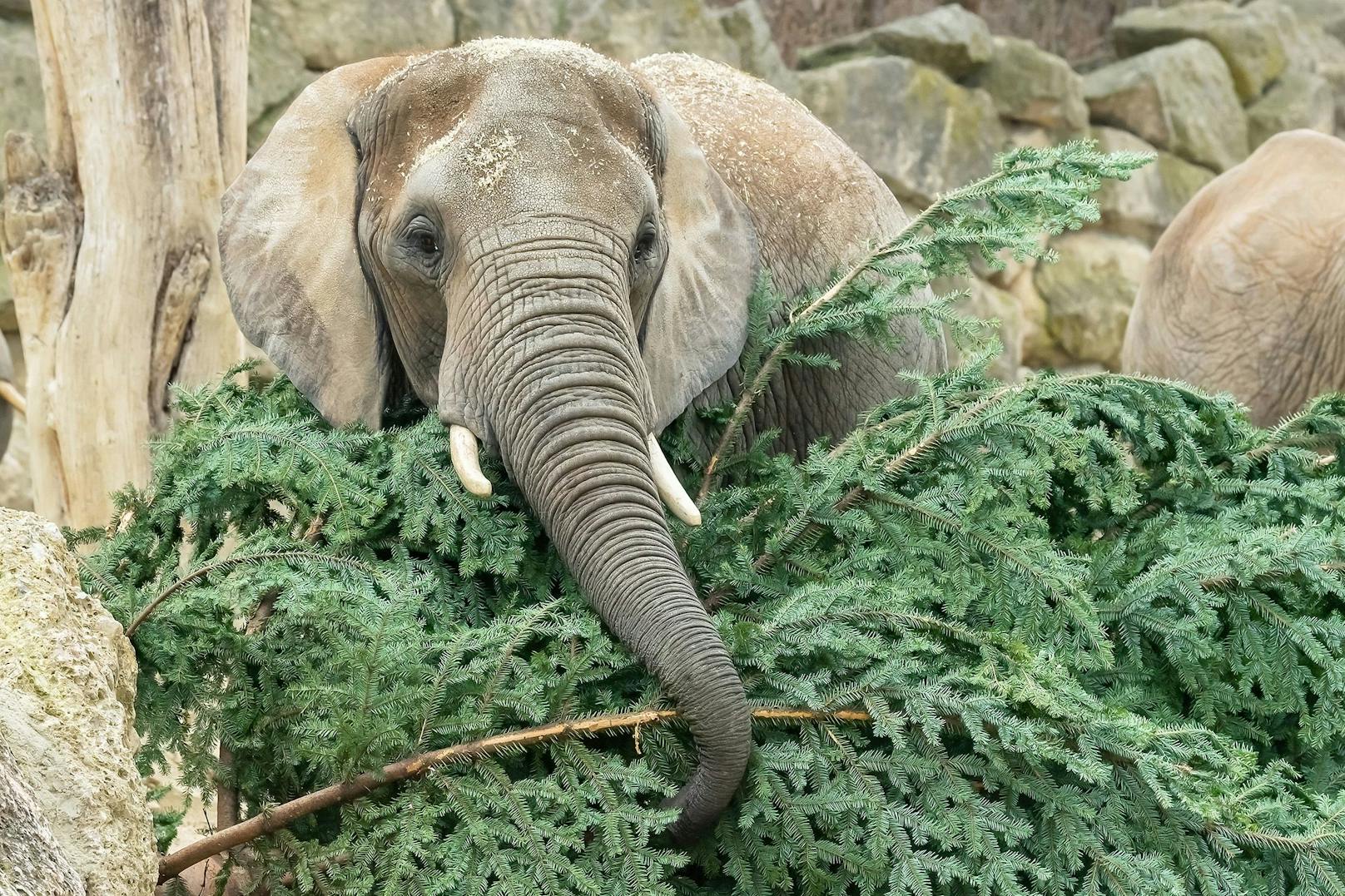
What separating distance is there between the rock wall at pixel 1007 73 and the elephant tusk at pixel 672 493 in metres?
5.13

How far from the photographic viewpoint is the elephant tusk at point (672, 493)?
307 centimetres

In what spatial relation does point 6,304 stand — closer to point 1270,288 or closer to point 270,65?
point 270,65

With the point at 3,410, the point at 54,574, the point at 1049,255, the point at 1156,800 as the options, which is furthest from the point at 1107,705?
the point at 3,410

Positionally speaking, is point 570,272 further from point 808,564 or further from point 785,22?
point 785,22

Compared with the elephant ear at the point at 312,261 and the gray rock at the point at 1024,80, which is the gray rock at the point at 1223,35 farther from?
the elephant ear at the point at 312,261

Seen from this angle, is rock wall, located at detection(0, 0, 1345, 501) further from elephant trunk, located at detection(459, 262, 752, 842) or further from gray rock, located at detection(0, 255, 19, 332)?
elephant trunk, located at detection(459, 262, 752, 842)

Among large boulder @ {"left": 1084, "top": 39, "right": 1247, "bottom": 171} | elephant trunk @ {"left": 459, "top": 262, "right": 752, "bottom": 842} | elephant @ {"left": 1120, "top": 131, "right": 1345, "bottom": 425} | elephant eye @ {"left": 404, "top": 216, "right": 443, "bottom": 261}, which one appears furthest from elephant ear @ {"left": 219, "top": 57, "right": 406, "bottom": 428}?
large boulder @ {"left": 1084, "top": 39, "right": 1247, "bottom": 171}

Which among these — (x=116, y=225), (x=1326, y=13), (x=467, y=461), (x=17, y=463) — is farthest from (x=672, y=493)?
(x=1326, y=13)

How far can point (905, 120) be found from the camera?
9.51 meters

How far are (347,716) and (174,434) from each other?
3.12 ft

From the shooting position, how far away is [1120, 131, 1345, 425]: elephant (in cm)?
576

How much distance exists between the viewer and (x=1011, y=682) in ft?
8.96

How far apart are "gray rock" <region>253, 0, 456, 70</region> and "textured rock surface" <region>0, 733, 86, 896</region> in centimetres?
626

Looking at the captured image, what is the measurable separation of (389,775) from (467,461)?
0.68 m
